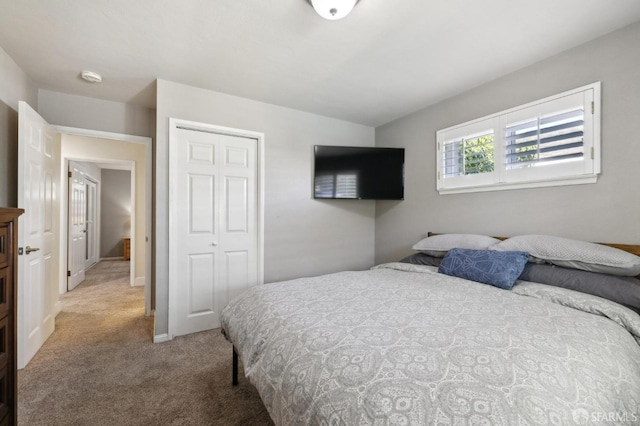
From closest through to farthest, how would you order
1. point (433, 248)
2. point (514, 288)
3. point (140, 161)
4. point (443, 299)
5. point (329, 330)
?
1. point (329, 330)
2. point (443, 299)
3. point (514, 288)
4. point (433, 248)
5. point (140, 161)

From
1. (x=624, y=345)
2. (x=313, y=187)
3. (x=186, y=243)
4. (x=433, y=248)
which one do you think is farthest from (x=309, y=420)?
(x=313, y=187)

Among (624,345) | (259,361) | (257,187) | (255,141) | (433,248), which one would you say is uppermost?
(255,141)

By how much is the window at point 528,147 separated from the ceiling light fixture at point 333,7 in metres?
1.78

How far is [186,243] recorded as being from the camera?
108 inches

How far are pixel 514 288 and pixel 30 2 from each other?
11.6ft

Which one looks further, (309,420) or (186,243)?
(186,243)

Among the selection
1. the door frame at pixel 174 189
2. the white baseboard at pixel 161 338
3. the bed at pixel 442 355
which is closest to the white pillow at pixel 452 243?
the bed at pixel 442 355

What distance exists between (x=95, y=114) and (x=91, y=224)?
180 inches

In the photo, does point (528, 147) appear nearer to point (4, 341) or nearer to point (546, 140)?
point (546, 140)

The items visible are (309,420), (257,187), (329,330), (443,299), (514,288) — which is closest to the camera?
(309,420)

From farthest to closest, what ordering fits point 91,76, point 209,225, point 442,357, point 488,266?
point 209,225, point 91,76, point 488,266, point 442,357

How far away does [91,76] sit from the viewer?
242 centimetres

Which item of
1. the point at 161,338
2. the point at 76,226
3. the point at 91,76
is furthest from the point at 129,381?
the point at 76,226

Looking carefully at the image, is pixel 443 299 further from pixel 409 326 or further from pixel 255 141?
pixel 255 141
